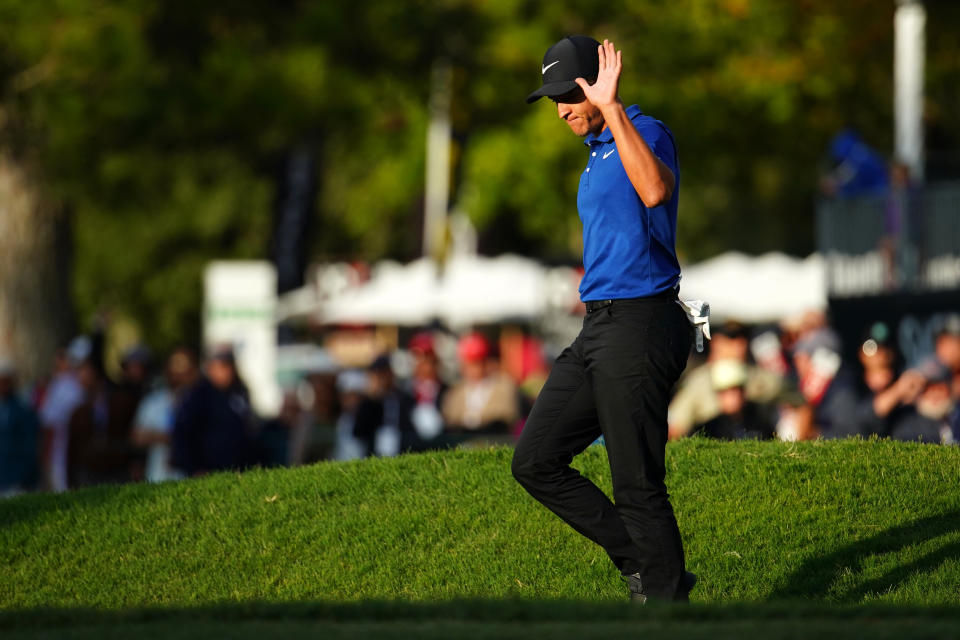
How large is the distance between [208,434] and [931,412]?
563cm

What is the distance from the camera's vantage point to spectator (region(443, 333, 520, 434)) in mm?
15672

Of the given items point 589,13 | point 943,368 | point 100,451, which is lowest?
point 100,451

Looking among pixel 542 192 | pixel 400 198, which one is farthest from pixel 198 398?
pixel 400 198

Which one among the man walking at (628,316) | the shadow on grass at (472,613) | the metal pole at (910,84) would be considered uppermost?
the metal pole at (910,84)

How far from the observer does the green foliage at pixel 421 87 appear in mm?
21203

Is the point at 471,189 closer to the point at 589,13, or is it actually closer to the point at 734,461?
the point at 589,13

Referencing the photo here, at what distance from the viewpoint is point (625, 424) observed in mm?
6500

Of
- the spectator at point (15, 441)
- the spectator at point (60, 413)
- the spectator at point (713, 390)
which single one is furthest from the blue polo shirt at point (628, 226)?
the spectator at point (15, 441)

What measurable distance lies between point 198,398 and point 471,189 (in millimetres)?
18271

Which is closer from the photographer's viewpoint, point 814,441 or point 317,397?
point 814,441

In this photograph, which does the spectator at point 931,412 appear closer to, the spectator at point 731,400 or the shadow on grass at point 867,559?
the spectator at point 731,400

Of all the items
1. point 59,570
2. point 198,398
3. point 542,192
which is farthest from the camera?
point 542,192

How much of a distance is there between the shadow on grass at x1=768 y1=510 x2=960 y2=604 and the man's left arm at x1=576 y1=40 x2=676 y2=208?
7.41 ft

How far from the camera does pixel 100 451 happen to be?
16.7 metres
